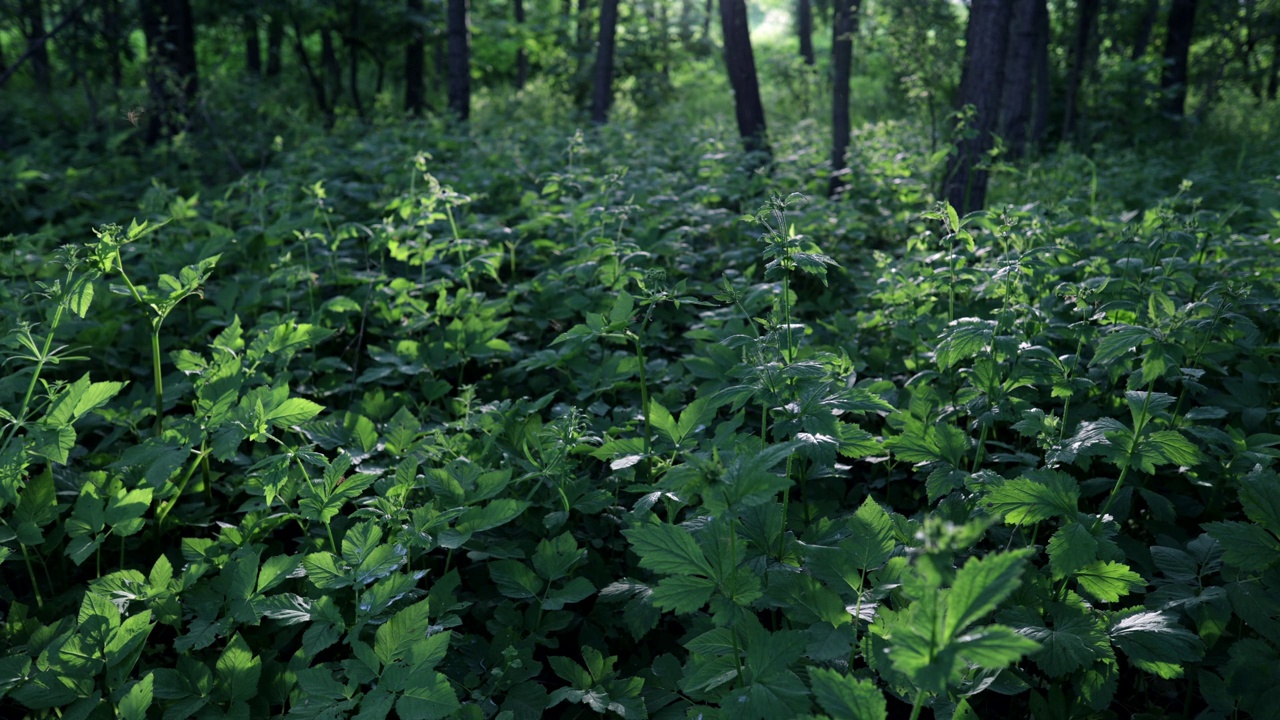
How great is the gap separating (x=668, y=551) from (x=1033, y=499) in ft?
2.76

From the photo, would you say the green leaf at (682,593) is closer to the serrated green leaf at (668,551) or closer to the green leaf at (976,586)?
the serrated green leaf at (668,551)

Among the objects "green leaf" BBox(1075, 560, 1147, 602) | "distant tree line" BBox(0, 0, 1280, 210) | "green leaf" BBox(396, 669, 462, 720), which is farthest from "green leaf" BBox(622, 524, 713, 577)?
"distant tree line" BBox(0, 0, 1280, 210)

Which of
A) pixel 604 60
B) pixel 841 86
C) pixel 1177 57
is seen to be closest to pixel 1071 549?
pixel 841 86

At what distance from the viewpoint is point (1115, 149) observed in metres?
10.3

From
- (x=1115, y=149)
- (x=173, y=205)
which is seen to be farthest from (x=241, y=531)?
(x=1115, y=149)

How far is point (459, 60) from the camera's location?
32.3 feet

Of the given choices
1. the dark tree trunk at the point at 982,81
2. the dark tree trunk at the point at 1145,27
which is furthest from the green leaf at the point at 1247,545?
the dark tree trunk at the point at 1145,27

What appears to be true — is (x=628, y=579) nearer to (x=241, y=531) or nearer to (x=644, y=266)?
(x=241, y=531)

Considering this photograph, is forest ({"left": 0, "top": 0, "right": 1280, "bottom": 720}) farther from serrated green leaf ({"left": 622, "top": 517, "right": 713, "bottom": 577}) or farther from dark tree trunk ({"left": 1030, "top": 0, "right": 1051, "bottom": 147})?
dark tree trunk ({"left": 1030, "top": 0, "right": 1051, "bottom": 147})

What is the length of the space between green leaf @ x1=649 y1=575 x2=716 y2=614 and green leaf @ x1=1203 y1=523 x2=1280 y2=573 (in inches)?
43.7

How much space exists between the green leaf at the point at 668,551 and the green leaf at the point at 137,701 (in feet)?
3.53

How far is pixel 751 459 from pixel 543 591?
868 millimetres

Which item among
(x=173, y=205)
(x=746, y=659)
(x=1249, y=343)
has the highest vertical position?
(x=173, y=205)

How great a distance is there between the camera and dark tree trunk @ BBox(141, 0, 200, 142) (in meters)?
7.83
